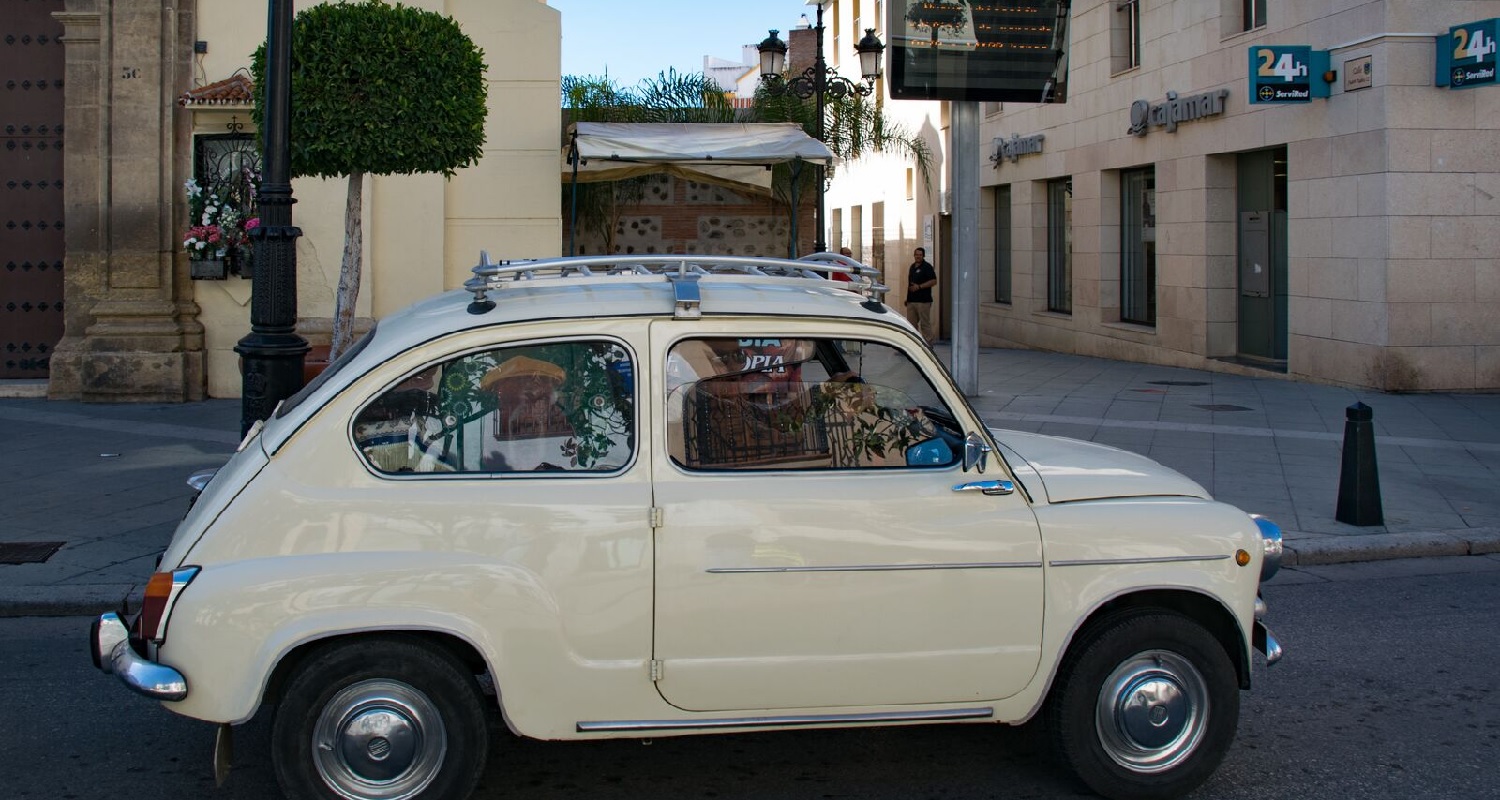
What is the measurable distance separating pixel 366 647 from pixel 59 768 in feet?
5.32

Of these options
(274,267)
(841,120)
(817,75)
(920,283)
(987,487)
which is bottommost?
(987,487)

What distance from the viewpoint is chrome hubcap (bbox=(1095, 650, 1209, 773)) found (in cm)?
454

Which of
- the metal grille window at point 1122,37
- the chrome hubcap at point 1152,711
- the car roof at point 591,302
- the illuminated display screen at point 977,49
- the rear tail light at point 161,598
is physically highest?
the metal grille window at point 1122,37

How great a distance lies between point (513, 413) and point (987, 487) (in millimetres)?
1489

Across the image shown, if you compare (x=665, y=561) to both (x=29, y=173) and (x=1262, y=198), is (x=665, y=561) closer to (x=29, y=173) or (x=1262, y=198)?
(x=29, y=173)

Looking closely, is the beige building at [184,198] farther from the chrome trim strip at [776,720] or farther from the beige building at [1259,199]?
the chrome trim strip at [776,720]

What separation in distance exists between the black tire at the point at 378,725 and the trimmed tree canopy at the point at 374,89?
533cm

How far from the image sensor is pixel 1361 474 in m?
8.93

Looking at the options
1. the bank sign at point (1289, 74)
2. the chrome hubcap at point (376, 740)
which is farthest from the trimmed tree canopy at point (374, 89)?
the bank sign at point (1289, 74)

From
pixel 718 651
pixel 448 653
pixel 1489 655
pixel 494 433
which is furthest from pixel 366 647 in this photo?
pixel 1489 655

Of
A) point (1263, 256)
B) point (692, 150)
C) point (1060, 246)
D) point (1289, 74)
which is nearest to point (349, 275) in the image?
point (692, 150)

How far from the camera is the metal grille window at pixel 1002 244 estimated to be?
29125 mm

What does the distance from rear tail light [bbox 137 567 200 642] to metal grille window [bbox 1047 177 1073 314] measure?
74.6 ft

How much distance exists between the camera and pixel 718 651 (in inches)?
168
